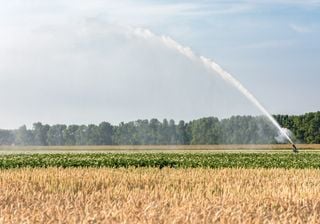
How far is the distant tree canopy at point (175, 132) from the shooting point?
144 m

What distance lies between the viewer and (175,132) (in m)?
168

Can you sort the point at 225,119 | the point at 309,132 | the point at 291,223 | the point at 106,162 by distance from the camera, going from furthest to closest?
the point at 225,119, the point at 309,132, the point at 106,162, the point at 291,223

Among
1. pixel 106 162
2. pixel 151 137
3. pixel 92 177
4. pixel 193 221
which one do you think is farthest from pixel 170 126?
pixel 193 221

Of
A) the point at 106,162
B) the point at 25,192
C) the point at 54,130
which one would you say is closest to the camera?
the point at 25,192

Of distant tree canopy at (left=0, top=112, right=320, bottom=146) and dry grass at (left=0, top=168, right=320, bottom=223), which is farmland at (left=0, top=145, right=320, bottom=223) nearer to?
dry grass at (left=0, top=168, right=320, bottom=223)

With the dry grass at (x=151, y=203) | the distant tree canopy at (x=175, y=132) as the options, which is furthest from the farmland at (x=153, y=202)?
the distant tree canopy at (x=175, y=132)

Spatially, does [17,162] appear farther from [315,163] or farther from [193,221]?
[193,221]

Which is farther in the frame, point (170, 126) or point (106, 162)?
point (170, 126)

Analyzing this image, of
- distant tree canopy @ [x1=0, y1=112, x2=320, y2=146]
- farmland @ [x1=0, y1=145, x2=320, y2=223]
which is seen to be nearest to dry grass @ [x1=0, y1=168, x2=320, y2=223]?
farmland @ [x1=0, y1=145, x2=320, y2=223]

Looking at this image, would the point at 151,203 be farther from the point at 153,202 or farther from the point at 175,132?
the point at 175,132

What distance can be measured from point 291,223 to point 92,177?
14.0 metres

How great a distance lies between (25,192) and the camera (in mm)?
17562

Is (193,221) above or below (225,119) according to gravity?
below

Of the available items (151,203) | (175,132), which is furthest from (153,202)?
(175,132)
